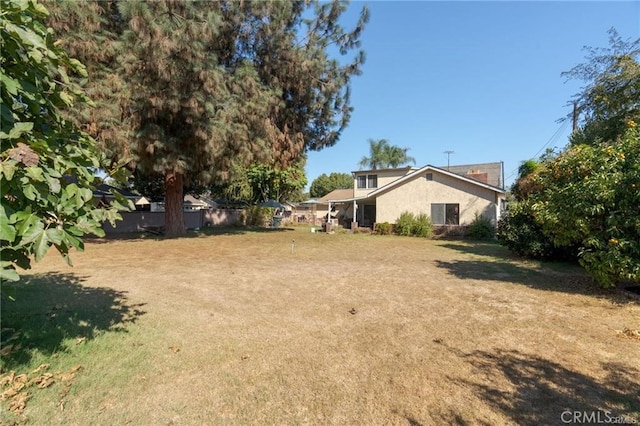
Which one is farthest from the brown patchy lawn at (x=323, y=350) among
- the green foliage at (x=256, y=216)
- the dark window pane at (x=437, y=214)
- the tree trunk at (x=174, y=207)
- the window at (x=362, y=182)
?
the green foliage at (x=256, y=216)

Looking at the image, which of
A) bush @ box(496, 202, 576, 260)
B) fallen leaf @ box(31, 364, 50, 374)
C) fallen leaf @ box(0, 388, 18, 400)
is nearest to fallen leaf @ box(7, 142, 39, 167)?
fallen leaf @ box(0, 388, 18, 400)

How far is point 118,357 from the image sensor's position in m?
3.50

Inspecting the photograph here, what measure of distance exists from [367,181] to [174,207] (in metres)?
16.7

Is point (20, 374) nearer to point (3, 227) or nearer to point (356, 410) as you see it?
point (3, 227)

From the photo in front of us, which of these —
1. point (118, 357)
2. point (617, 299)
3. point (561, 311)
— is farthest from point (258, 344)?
point (617, 299)

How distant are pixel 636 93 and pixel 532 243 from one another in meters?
5.48

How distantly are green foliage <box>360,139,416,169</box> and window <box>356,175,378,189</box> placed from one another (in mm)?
14426

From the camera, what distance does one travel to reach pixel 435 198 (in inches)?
827

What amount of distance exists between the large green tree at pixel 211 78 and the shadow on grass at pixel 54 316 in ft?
22.5

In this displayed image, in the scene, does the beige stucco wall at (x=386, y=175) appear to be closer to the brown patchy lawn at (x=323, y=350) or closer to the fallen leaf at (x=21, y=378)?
the brown patchy lawn at (x=323, y=350)

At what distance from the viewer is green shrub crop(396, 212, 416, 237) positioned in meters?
20.6

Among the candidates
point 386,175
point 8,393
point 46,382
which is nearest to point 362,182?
point 386,175

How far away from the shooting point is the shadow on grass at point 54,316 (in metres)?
3.57

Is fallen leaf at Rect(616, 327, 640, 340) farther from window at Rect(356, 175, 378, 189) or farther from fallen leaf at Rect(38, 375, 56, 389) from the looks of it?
window at Rect(356, 175, 378, 189)
